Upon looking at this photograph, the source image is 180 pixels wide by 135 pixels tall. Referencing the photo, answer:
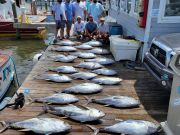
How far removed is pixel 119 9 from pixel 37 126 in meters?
8.68

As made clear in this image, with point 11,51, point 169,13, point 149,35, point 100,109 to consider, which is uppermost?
point 169,13

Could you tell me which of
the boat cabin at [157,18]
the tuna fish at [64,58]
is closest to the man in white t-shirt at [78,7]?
the tuna fish at [64,58]

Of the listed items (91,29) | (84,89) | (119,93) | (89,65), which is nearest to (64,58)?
(89,65)

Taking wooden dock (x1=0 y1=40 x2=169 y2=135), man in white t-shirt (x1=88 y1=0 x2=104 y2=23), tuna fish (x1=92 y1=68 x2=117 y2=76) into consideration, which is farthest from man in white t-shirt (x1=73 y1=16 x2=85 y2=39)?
tuna fish (x1=92 y1=68 x2=117 y2=76)

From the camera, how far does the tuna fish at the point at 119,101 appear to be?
16.3 feet

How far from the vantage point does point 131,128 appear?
4016mm

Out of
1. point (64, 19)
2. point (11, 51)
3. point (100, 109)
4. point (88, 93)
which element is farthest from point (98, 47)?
point (11, 51)

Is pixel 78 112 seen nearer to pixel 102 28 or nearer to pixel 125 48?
pixel 125 48

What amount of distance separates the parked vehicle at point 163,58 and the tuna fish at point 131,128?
80 cm

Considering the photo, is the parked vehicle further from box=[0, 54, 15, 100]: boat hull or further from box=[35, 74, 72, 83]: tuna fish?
box=[0, 54, 15, 100]: boat hull

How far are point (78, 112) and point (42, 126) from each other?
27.2 inches

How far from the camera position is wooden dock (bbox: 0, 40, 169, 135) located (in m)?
4.50

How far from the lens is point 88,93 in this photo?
218 inches

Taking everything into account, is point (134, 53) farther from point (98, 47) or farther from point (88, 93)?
point (88, 93)
